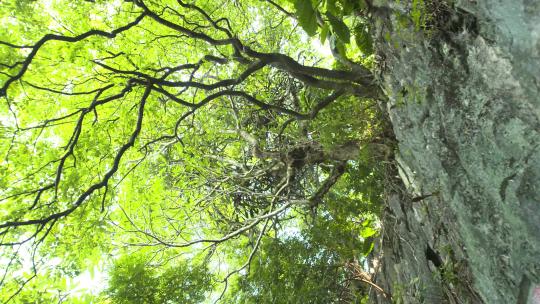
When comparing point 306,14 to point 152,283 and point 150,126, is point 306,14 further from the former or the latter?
point 152,283

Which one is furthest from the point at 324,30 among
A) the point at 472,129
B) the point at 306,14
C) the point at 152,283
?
the point at 152,283

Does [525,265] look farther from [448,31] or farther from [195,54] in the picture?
[195,54]

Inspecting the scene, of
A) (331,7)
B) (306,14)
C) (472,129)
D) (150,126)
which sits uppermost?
(150,126)

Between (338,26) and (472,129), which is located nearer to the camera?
(472,129)

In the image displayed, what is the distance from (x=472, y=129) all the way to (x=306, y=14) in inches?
47.3

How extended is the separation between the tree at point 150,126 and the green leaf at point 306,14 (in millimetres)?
1011

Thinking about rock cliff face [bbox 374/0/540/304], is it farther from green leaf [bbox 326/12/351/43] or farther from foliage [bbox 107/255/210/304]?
foliage [bbox 107/255/210/304]

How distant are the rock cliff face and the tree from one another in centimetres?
76

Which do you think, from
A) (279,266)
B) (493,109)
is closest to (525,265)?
(493,109)

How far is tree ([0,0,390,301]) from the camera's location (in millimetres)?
3875

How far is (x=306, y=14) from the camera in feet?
7.17

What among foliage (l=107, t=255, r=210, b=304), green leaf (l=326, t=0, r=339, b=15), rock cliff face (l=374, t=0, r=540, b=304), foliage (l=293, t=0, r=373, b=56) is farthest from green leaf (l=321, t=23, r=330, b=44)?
foliage (l=107, t=255, r=210, b=304)

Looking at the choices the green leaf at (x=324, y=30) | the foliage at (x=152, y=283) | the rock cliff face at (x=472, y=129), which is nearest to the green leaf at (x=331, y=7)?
the green leaf at (x=324, y=30)

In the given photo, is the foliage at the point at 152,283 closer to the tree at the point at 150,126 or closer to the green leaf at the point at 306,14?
the tree at the point at 150,126
